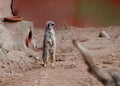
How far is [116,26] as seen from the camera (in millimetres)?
10992

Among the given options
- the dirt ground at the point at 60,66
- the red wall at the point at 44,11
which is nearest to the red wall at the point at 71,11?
the red wall at the point at 44,11

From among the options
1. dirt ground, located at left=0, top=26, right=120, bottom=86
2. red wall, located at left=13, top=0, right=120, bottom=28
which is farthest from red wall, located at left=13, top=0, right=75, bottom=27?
dirt ground, located at left=0, top=26, right=120, bottom=86

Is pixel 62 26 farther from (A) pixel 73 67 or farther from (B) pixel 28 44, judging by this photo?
(A) pixel 73 67

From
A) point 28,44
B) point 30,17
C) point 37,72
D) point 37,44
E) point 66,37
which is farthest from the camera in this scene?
point 30,17

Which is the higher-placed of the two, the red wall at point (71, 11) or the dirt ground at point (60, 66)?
the red wall at point (71, 11)

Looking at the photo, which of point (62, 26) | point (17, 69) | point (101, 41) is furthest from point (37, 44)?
point (17, 69)

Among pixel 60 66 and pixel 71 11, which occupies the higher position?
pixel 71 11

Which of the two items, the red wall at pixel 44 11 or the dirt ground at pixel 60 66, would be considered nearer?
the dirt ground at pixel 60 66

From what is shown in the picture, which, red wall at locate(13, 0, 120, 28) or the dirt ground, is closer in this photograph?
the dirt ground

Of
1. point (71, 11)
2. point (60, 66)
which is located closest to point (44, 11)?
point (71, 11)

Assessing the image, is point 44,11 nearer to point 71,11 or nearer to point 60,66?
point 71,11

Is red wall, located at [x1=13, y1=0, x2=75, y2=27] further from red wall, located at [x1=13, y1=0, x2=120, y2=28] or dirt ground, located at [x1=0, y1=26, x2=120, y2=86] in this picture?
dirt ground, located at [x1=0, y1=26, x2=120, y2=86]

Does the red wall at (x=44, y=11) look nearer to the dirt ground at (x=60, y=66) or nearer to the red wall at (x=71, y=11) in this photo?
the red wall at (x=71, y=11)

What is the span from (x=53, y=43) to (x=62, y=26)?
197 inches
